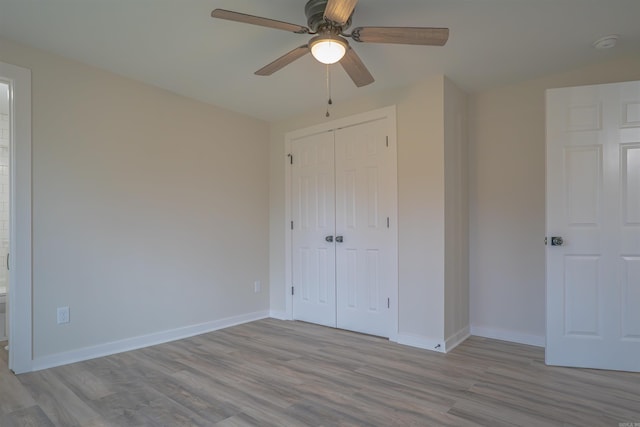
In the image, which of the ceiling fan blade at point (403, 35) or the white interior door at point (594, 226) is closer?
the ceiling fan blade at point (403, 35)

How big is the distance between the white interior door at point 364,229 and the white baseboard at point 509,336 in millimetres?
890

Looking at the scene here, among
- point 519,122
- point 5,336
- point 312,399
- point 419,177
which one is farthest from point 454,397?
point 5,336

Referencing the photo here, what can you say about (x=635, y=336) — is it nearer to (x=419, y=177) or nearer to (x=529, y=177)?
(x=529, y=177)

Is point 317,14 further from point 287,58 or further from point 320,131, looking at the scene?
point 320,131

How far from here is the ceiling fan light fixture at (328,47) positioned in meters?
1.99

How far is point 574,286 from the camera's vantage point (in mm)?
2715

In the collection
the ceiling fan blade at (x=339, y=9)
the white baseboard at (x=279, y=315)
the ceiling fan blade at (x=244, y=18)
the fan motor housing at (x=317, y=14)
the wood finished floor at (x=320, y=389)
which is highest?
the fan motor housing at (x=317, y=14)

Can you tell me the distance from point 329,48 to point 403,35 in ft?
1.32

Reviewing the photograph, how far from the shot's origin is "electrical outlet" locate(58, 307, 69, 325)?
9.23ft

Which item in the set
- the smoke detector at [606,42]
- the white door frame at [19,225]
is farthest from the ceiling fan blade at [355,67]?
the white door frame at [19,225]

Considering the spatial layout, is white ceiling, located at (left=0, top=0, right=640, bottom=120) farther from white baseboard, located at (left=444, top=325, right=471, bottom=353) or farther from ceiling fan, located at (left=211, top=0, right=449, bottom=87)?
white baseboard, located at (left=444, top=325, right=471, bottom=353)

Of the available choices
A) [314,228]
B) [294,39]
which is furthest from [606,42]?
[314,228]

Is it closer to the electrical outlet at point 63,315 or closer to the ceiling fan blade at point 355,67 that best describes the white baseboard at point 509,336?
the ceiling fan blade at point 355,67

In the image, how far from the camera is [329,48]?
203 cm
